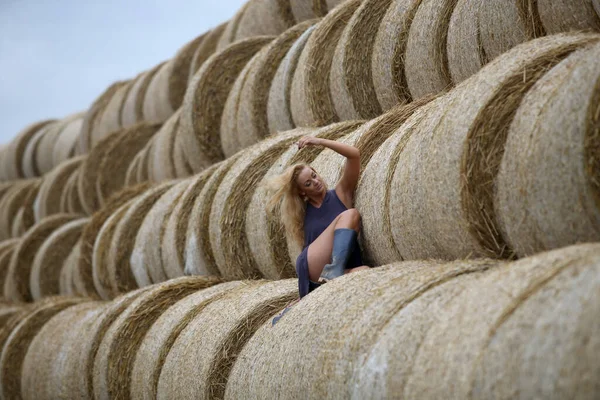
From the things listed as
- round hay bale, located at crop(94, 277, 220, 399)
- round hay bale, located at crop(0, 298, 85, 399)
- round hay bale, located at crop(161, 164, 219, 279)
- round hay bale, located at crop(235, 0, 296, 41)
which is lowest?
round hay bale, located at crop(0, 298, 85, 399)

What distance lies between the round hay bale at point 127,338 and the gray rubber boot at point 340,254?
5.40ft

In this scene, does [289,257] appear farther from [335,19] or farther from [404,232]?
[335,19]

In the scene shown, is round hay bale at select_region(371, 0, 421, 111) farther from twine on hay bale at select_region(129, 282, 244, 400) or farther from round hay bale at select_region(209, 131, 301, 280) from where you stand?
twine on hay bale at select_region(129, 282, 244, 400)

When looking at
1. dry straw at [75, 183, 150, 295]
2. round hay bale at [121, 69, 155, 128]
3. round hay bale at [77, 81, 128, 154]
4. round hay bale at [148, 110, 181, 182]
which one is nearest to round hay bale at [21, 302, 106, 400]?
dry straw at [75, 183, 150, 295]

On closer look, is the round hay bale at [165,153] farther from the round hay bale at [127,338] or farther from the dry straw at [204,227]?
the round hay bale at [127,338]

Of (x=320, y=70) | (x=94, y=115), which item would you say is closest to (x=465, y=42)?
(x=320, y=70)

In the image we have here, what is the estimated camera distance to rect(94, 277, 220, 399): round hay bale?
5078mm

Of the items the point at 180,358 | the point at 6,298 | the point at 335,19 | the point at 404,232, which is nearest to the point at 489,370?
the point at 404,232

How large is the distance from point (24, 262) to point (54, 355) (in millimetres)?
3119

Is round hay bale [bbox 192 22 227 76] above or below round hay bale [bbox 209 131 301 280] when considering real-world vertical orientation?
above

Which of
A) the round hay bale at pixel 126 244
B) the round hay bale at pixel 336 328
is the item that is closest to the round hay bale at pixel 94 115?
the round hay bale at pixel 126 244

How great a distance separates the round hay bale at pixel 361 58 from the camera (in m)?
5.14

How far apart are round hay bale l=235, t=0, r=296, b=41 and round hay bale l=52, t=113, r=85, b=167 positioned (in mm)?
4994

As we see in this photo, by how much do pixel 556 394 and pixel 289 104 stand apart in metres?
4.25
